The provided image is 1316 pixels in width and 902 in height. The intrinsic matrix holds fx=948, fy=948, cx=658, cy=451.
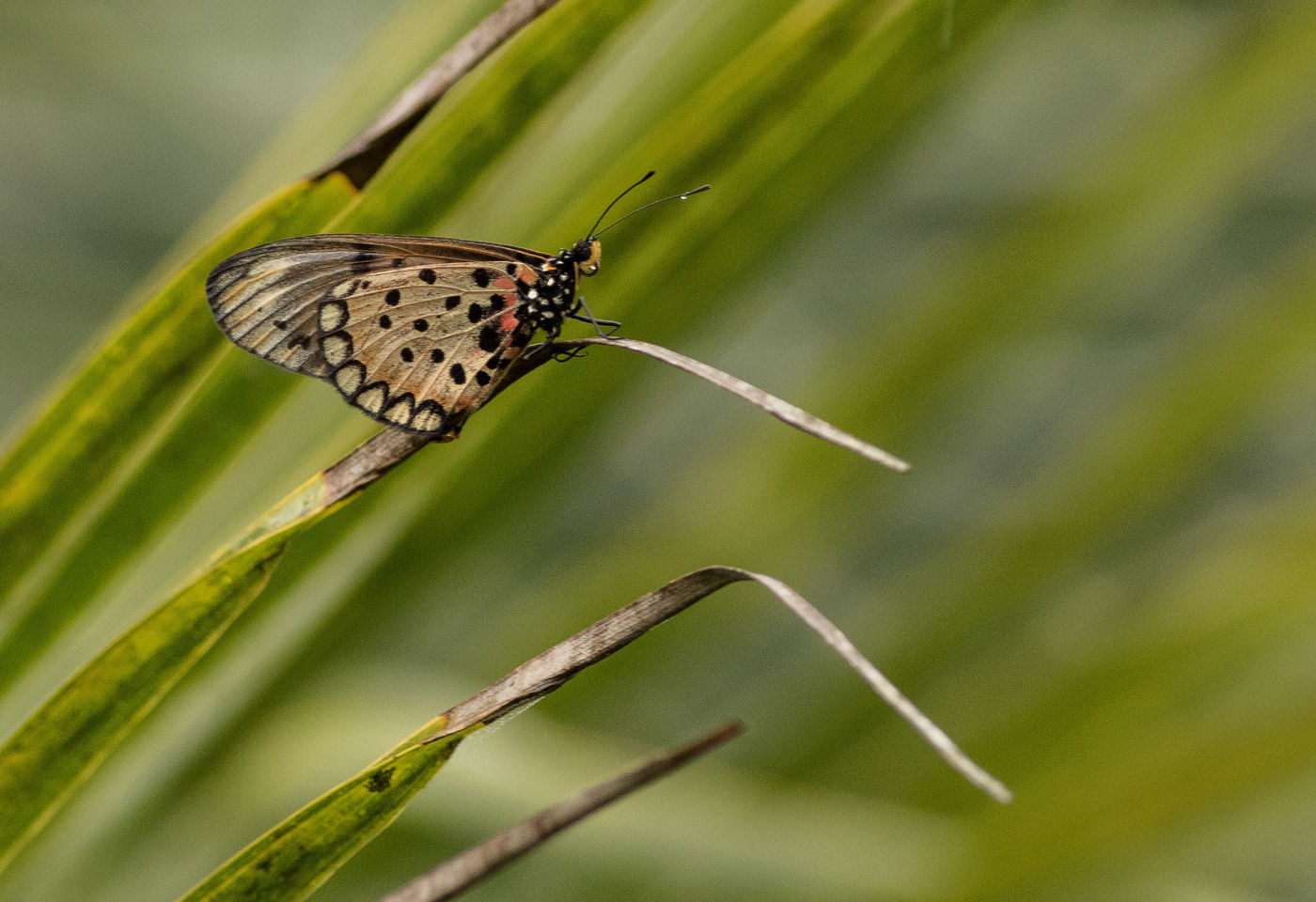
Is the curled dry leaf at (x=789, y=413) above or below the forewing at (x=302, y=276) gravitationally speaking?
below

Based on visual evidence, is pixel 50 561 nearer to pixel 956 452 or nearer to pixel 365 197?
pixel 365 197

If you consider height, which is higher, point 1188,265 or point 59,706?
point 59,706

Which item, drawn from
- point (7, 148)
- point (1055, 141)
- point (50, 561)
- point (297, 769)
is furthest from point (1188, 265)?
point (7, 148)

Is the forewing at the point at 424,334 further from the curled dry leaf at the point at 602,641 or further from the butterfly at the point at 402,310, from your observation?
the curled dry leaf at the point at 602,641

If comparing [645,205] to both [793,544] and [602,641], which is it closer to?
[602,641]

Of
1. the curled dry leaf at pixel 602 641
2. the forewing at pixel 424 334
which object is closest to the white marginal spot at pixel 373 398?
the forewing at pixel 424 334

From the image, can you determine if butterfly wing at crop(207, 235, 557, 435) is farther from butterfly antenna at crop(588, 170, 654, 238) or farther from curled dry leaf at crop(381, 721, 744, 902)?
curled dry leaf at crop(381, 721, 744, 902)
